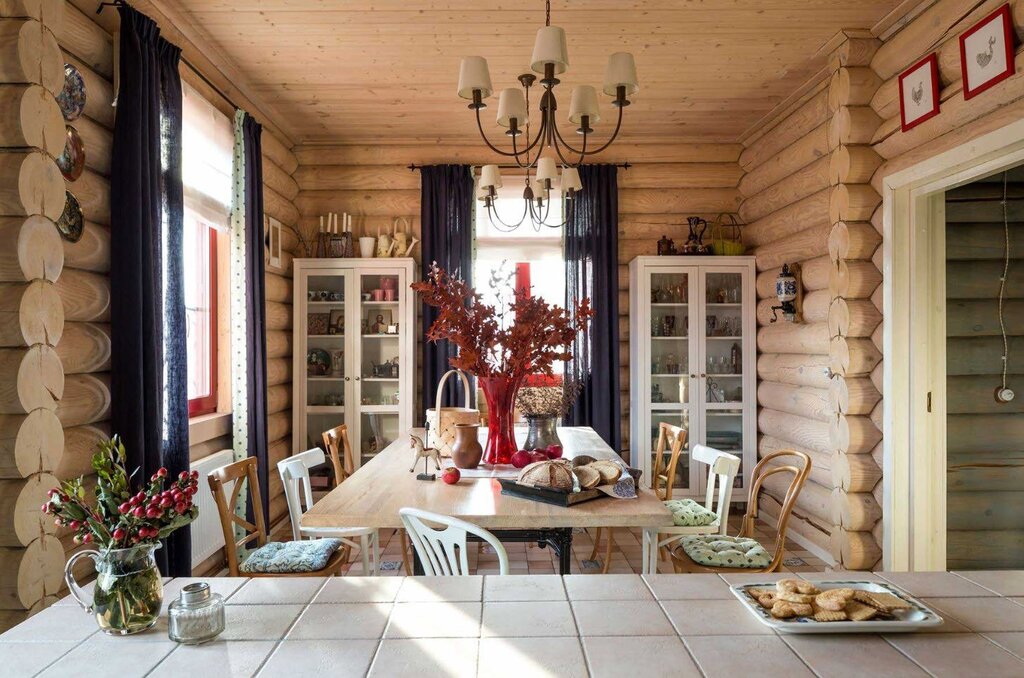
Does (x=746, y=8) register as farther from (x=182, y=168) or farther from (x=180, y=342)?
(x=180, y=342)

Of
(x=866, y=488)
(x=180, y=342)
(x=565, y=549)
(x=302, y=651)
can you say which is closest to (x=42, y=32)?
(x=180, y=342)

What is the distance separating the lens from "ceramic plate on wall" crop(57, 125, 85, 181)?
2490mm

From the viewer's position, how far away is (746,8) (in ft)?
11.0

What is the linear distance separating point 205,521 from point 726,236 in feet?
13.9

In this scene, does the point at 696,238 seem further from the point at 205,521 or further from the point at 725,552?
the point at 205,521

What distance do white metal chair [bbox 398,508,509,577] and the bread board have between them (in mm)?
395

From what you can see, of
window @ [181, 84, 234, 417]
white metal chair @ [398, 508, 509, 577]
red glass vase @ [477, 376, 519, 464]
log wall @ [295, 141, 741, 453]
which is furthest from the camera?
log wall @ [295, 141, 741, 453]

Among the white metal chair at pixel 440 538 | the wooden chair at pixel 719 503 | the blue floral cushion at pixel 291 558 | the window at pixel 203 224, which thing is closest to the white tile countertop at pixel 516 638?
the white metal chair at pixel 440 538

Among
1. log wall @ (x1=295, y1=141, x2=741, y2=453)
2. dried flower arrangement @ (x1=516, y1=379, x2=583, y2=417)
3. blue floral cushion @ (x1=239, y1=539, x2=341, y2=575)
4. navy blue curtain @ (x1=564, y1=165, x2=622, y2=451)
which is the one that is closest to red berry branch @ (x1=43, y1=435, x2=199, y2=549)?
blue floral cushion @ (x1=239, y1=539, x2=341, y2=575)

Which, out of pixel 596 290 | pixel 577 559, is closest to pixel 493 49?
pixel 596 290

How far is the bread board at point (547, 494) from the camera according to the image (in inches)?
A: 90.7

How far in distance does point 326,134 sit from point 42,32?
9.95ft

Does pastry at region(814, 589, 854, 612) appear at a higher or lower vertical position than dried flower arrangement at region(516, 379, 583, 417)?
lower

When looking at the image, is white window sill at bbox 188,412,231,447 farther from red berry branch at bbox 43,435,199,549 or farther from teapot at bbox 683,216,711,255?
teapot at bbox 683,216,711,255
